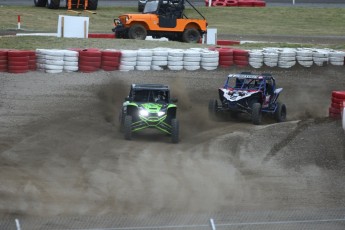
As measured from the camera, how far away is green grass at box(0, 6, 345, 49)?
133ft

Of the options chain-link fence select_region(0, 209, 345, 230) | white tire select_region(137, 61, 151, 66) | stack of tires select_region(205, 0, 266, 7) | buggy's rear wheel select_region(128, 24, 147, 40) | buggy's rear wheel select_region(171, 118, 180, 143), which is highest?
stack of tires select_region(205, 0, 266, 7)

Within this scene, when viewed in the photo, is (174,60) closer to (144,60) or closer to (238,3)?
(144,60)

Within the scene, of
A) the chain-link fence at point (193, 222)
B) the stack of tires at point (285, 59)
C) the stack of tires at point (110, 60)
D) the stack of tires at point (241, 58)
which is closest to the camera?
the chain-link fence at point (193, 222)

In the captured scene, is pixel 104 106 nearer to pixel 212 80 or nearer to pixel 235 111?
pixel 235 111

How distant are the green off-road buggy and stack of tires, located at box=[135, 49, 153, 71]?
6.14 metres

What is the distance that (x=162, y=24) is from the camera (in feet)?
110

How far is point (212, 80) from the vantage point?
2577cm

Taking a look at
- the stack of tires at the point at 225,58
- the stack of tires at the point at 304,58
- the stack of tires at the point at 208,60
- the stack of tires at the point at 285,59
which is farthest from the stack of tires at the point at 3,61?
the stack of tires at the point at 304,58

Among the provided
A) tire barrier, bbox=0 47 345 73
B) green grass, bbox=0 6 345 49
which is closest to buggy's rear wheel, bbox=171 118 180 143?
tire barrier, bbox=0 47 345 73

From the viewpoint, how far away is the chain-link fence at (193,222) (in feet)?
36.7

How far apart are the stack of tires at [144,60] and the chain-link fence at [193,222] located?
12674 millimetres

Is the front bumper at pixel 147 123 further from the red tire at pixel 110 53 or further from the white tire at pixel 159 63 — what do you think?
the white tire at pixel 159 63

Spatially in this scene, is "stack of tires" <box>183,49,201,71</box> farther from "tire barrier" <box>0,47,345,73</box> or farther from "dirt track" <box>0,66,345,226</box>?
"dirt track" <box>0,66,345,226</box>

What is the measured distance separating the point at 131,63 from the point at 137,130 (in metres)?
7.20
